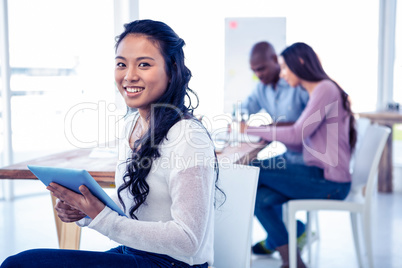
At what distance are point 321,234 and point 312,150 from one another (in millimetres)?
908

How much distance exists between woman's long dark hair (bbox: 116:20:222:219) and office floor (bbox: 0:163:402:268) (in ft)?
5.22

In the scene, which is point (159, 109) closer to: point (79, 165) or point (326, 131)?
point (79, 165)

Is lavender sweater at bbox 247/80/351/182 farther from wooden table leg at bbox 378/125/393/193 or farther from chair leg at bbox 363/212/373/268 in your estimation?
wooden table leg at bbox 378/125/393/193

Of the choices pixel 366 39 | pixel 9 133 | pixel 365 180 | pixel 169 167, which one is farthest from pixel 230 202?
pixel 366 39

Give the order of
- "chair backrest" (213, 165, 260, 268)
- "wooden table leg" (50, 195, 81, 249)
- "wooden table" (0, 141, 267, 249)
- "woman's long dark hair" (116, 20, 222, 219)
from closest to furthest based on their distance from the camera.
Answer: "woman's long dark hair" (116, 20, 222, 219)
"chair backrest" (213, 165, 260, 268)
"wooden table" (0, 141, 267, 249)
"wooden table leg" (50, 195, 81, 249)

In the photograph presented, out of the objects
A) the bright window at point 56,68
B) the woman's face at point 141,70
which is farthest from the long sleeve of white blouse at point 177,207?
the bright window at point 56,68

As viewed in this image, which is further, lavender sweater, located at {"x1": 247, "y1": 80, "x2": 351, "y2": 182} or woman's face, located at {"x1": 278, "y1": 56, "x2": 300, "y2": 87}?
woman's face, located at {"x1": 278, "y1": 56, "x2": 300, "y2": 87}

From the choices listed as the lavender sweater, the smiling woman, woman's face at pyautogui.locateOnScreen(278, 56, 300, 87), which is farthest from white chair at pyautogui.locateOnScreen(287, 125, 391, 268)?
the smiling woman

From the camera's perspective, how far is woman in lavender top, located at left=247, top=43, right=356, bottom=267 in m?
2.50

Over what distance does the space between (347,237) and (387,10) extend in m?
2.40

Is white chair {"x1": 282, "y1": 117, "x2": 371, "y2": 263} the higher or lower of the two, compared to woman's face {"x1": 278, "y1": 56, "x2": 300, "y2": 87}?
lower

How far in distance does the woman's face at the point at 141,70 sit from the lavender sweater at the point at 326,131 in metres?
1.43

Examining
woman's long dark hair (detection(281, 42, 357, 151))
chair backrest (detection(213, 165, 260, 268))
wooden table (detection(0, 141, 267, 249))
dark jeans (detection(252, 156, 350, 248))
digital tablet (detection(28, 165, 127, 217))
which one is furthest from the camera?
woman's long dark hair (detection(281, 42, 357, 151))

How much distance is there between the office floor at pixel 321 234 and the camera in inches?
109
